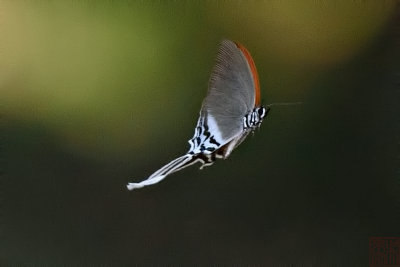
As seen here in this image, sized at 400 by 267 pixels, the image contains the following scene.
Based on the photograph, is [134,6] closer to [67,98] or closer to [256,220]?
[67,98]

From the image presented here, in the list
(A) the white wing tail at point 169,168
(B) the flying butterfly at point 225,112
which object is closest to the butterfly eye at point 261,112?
(B) the flying butterfly at point 225,112

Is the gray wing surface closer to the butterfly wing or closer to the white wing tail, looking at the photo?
the butterfly wing

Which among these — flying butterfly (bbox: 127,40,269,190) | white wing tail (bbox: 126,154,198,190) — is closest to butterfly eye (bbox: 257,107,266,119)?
flying butterfly (bbox: 127,40,269,190)

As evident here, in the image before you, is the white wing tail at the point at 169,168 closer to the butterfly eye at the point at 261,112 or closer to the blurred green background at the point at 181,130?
the blurred green background at the point at 181,130

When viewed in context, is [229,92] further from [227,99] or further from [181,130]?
[181,130]

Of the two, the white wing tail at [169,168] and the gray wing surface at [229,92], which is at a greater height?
the gray wing surface at [229,92]

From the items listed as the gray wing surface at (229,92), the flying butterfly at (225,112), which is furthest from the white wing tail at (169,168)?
the gray wing surface at (229,92)

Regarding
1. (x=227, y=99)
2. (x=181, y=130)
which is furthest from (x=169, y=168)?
(x=227, y=99)

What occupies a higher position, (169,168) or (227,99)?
(227,99)
